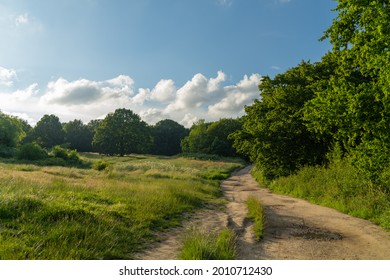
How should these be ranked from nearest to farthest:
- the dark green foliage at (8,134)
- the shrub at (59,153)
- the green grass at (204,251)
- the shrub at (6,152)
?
the green grass at (204,251) → the shrub at (59,153) → the shrub at (6,152) → the dark green foliage at (8,134)

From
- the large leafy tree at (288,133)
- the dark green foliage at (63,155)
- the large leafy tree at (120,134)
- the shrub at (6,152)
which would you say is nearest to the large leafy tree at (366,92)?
the large leafy tree at (288,133)

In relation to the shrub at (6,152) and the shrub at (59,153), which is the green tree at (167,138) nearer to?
the shrub at (6,152)

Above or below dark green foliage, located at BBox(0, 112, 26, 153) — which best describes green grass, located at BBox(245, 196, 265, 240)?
below

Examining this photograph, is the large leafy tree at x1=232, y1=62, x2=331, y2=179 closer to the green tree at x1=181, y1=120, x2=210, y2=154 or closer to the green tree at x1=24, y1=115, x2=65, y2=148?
the green tree at x1=181, y1=120, x2=210, y2=154

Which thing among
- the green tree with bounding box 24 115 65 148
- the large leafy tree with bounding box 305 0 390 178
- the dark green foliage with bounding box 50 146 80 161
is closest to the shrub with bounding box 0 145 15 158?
the dark green foliage with bounding box 50 146 80 161

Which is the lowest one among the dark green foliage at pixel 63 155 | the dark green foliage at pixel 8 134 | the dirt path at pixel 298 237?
the dirt path at pixel 298 237

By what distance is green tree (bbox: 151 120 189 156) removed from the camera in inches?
4754

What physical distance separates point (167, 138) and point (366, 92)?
369ft

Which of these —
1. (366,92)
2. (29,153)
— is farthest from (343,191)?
(29,153)

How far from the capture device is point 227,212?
48.1 feet

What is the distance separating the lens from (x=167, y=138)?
124 m

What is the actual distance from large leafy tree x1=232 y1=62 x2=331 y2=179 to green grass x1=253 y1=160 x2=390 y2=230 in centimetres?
266

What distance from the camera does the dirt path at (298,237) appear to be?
786 centimetres

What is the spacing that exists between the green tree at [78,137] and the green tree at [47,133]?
208 inches
